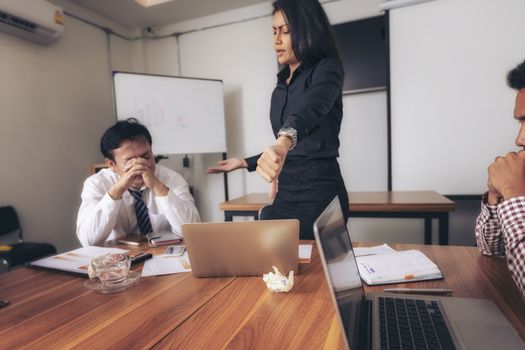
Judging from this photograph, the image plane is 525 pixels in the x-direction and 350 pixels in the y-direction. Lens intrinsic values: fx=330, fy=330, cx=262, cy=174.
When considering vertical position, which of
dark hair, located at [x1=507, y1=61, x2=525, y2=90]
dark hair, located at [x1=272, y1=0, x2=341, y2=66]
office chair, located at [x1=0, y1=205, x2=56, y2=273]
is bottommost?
office chair, located at [x1=0, y1=205, x2=56, y2=273]

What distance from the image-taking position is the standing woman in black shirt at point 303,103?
3.96 feet

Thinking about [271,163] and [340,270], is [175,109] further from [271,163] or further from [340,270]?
[340,270]

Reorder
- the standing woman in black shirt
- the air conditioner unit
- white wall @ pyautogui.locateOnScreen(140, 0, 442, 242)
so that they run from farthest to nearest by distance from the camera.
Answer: white wall @ pyautogui.locateOnScreen(140, 0, 442, 242) < the air conditioner unit < the standing woman in black shirt

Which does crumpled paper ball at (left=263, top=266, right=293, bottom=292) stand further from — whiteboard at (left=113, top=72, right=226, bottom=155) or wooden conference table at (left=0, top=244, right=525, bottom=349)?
whiteboard at (left=113, top=72, right=226, bottom=155)

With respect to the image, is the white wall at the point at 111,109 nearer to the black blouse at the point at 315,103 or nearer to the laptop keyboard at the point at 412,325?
the black blouse at the point at 315,103

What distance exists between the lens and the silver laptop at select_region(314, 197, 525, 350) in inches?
18.7

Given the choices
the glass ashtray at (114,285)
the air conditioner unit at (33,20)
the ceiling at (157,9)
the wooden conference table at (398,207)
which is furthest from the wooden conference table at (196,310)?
the ceiling at (157,9)

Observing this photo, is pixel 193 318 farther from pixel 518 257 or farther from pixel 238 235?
pixel 518 257

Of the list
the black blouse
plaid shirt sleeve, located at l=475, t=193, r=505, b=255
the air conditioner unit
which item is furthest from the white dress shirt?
the air conditioner unit

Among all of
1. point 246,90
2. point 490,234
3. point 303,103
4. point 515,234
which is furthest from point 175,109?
point 515,234

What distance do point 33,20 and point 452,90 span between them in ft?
10.3

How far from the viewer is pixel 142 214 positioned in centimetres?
158

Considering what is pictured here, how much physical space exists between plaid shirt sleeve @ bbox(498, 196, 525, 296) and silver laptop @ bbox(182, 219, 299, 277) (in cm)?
48

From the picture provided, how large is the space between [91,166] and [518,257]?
330 cm
